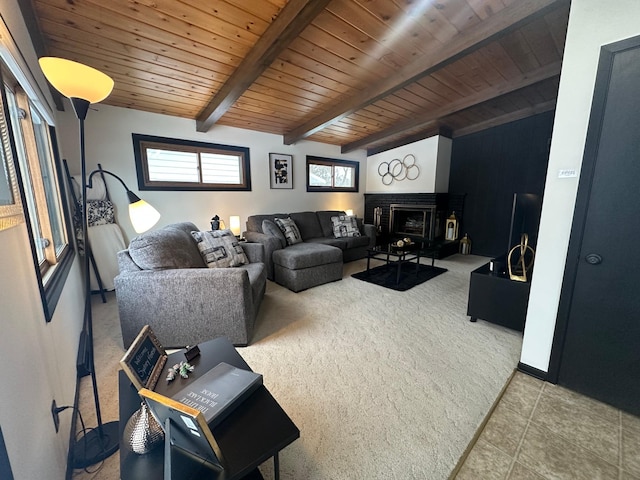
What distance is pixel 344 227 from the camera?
15.1 ft

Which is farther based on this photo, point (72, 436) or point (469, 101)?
point (469, 101)

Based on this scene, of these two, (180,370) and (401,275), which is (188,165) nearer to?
(180,370)

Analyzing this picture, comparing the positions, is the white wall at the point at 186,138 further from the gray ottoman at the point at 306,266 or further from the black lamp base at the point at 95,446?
the black lamp base at the point at 95,446

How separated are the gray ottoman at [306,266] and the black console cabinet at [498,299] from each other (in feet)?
5.45

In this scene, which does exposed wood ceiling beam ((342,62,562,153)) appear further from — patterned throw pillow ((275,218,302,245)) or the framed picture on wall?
patterned throw pillow ((275,218,302,245))

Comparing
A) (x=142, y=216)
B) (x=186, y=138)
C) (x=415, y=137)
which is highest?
(x=415, y=137)

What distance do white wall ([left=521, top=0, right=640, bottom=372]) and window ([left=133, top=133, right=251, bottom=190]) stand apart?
3.78 meters

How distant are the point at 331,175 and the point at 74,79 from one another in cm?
473

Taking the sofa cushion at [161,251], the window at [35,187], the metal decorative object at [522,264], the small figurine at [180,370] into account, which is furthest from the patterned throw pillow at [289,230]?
the small figurine at [180,370]

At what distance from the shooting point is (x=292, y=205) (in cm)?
486

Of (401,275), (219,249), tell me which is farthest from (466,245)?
(219,249)

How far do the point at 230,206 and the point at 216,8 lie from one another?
8.49ft

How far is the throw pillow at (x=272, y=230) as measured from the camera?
146 inches

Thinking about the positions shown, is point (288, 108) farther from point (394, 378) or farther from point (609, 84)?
point (394, 378)
